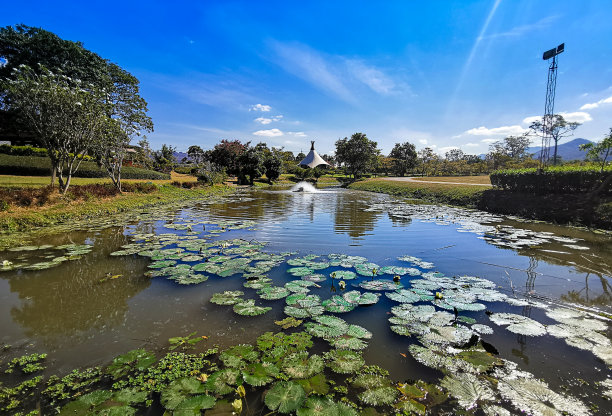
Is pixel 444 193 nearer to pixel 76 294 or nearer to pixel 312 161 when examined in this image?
pixel 76 294

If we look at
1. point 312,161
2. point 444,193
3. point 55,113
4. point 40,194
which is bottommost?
point 40,194

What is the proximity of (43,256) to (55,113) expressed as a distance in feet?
30.5

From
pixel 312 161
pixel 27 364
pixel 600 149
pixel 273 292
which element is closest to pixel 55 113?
pixel 27 364

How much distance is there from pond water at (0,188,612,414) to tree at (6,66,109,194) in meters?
6.55

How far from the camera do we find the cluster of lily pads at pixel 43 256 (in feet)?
17.5

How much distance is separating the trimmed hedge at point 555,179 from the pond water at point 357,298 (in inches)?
253

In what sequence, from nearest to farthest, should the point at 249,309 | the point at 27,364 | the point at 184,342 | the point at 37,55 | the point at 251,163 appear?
the point at 27,364, the point at 184,342, the point at 249,309, the point at 37,55, the point at 251,163

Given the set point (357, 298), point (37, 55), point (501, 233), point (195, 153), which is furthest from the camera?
point (195, 153)

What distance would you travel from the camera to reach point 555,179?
13.7 meters

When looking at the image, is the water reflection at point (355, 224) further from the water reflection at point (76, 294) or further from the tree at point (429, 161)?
the tree at point (429, 161)

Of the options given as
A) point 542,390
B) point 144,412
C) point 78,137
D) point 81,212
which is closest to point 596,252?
point 542,390

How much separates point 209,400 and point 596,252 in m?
10.3

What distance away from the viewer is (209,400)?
7.09ft

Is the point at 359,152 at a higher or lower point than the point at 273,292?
higher
